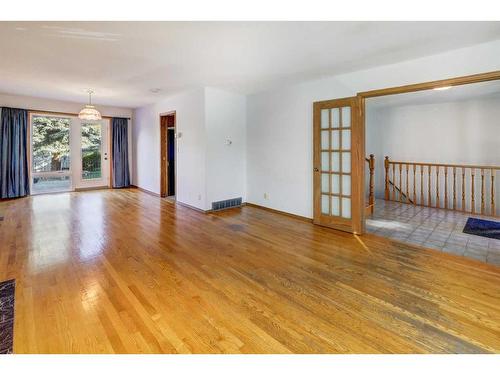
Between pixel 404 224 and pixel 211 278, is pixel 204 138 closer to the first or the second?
pixel 211 278

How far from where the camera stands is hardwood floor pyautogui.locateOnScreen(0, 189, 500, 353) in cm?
176

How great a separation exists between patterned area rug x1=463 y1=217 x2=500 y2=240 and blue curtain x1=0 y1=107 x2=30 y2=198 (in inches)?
365

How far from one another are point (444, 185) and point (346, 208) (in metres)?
3.60

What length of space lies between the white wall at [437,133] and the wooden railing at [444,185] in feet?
0.95

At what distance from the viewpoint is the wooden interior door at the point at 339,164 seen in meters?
3.99

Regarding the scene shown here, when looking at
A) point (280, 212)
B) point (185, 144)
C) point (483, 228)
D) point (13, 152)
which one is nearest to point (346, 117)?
point (280, 212)

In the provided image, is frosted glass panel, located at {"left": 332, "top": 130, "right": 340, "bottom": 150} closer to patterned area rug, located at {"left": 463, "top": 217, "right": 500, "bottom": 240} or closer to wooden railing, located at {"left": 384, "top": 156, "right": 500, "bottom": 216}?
patterned area rug, located at {"left": 463, "top": 217, "right": 500, "bottom": 240}

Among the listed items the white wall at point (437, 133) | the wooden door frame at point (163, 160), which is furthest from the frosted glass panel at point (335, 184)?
the wooden door frame at point (163, 160)

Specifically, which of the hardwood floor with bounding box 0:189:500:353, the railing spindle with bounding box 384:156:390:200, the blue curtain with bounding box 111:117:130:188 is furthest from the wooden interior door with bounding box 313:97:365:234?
the blue curtain with bounding box 111:117:130:188

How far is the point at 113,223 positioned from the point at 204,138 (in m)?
2.22

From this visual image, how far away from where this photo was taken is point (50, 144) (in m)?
7.21

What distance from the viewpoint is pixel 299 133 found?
4.88m

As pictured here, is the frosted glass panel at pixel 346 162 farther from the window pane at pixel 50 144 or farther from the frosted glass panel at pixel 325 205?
the window pane at pixel 50 144

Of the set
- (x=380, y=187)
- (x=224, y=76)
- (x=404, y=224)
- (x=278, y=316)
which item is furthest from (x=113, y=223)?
(x=380, y=187)
